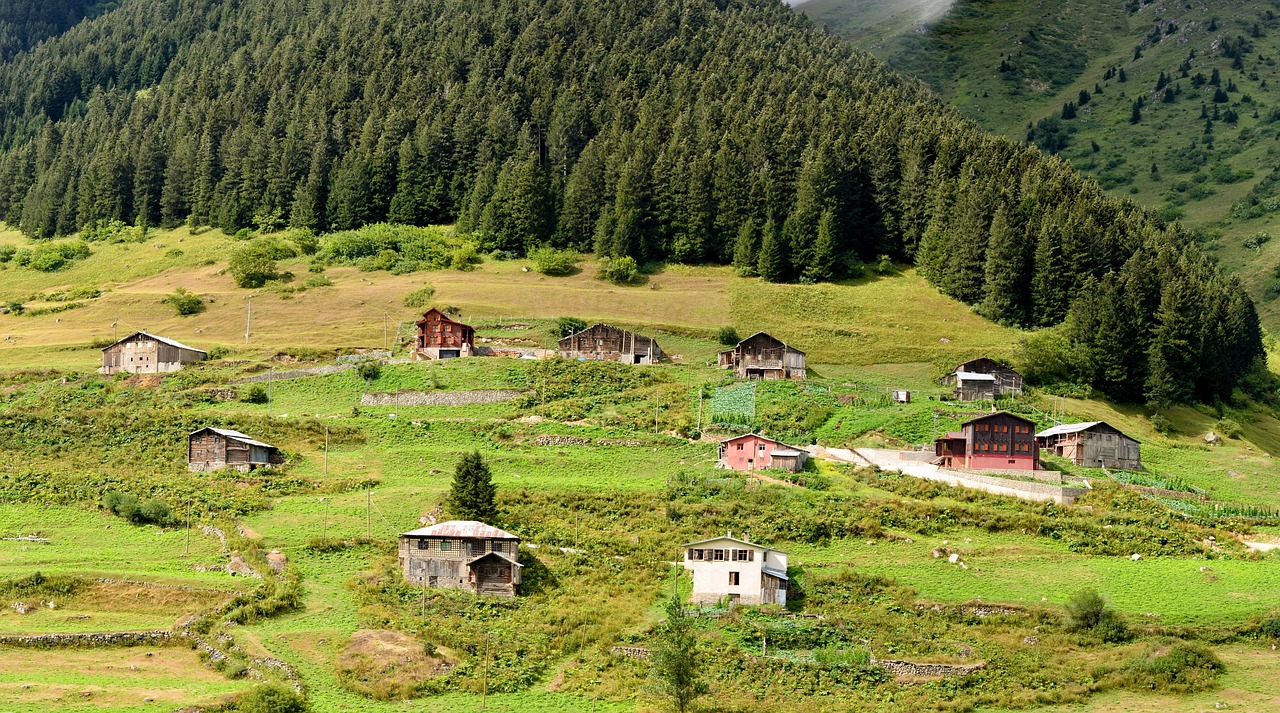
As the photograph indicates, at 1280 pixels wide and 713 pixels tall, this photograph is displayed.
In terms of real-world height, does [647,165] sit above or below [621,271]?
above

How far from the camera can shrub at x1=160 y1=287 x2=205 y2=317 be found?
366ft

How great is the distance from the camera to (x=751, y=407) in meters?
83.9

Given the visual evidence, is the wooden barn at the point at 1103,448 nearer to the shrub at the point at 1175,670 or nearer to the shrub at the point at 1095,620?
the shrub at the point at 1095,620

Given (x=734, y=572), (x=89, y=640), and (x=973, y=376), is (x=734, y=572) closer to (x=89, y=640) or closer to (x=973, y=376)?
(x=89, y=640)

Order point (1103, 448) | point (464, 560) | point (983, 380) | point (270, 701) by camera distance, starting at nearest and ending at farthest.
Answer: point (270, 701)
point (464, 560)
point (1103, 448)
point (983, 380)

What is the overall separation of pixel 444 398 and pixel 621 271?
31.3 meters

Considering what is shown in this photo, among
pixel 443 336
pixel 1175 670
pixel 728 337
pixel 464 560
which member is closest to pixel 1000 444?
pixel 1175 670

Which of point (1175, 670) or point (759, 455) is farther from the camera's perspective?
point (759, 455)

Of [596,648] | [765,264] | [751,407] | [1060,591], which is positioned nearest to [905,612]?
[1060,591]

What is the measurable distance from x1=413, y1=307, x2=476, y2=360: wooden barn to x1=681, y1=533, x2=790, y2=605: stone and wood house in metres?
40.0

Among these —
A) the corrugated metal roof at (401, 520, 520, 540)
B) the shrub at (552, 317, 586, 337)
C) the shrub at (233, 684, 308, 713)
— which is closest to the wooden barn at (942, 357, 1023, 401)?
the shrub at (552, 317, 586, 337)

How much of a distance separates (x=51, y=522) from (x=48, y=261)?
74657 millimetres

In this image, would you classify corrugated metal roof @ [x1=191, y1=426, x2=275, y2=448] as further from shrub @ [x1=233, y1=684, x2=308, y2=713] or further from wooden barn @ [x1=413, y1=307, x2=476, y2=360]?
shrub @ [x1=233, y1=684, x2=308, y2=713]

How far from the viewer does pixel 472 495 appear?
213ft
